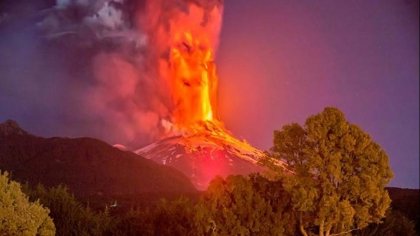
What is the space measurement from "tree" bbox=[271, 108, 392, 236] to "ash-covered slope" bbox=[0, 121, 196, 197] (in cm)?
793

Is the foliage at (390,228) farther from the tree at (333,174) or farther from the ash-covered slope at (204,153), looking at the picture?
the ash-covered slope at (204,153)

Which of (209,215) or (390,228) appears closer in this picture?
(209,215)

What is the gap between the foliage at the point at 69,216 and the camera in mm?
17406

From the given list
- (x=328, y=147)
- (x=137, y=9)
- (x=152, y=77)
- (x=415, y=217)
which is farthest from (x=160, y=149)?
(x=415, y=217)

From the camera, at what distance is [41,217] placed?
47.3ft

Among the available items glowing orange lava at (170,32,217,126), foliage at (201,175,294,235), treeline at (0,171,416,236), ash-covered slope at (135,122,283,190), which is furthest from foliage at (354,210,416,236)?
glowing orange lava at (170,32,217,126)

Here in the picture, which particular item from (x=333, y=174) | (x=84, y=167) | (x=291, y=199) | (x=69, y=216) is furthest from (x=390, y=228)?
(x=84, y=167)

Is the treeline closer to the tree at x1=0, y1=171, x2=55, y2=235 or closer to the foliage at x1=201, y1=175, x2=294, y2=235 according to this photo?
the foliage at x1=201, y1=175, x2=294, y2=235

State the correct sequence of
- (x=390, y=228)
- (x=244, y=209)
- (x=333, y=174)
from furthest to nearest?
(x=390, y=228), (x=244, y=209), (x=333, y=174)

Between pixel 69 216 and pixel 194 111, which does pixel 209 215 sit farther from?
pixel 194 111

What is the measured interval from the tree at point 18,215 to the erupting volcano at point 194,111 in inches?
354

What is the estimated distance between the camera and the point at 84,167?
23703 millimetres

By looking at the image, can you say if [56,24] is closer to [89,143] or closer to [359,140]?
[89,143]

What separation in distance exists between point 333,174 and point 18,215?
9.32 meters
